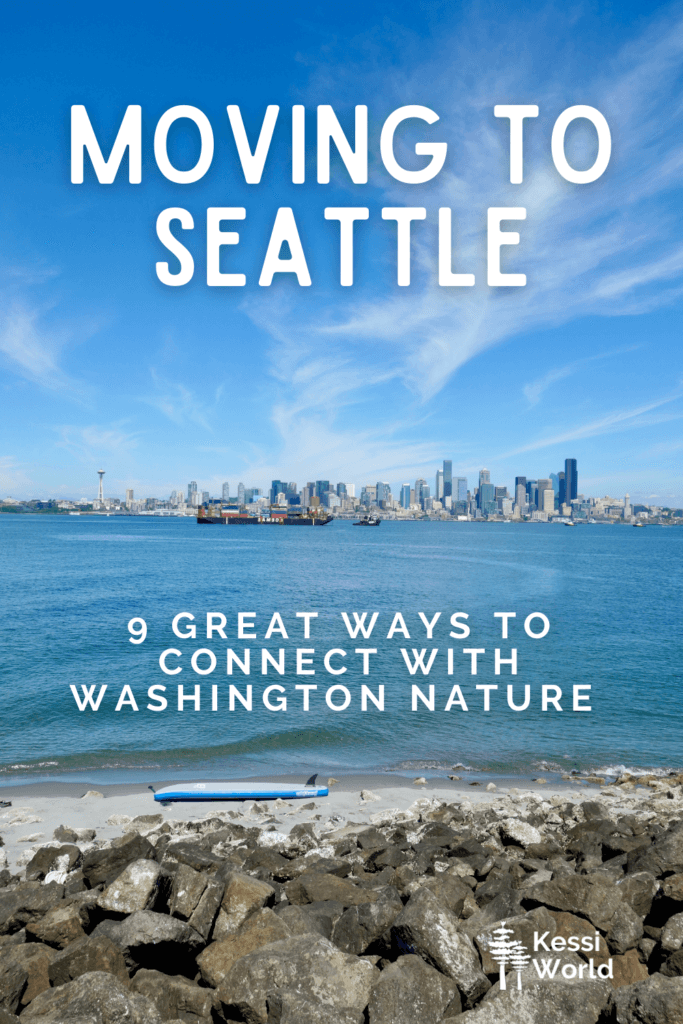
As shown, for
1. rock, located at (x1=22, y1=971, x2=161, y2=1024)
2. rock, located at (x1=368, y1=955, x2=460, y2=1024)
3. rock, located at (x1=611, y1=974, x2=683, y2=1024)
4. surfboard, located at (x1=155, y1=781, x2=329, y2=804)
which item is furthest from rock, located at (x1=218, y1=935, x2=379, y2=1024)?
surfboard, located at (x1=155, y1=781, x2=329, y2=804)

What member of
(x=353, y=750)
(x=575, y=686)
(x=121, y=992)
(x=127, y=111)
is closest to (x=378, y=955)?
(x=121, y=992)

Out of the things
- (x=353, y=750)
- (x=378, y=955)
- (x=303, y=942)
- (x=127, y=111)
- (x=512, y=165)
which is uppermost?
(x=127, y=111)

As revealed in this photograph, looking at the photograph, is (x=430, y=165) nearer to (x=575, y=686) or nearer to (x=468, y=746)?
(x=468, y=746)

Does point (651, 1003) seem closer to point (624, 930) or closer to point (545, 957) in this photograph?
point (545, 957)

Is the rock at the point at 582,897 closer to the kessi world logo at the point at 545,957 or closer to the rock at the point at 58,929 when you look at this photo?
the kessi world logo at the point at 545,957

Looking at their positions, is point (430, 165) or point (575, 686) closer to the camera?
point (430, 165)

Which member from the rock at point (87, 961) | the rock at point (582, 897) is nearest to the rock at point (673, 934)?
the rock at point (582, 897)

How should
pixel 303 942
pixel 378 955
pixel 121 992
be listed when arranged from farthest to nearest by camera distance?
1. pixel 378 955
2. pixel 303 942
3. pixel 121 992

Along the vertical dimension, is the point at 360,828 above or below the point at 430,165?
below
